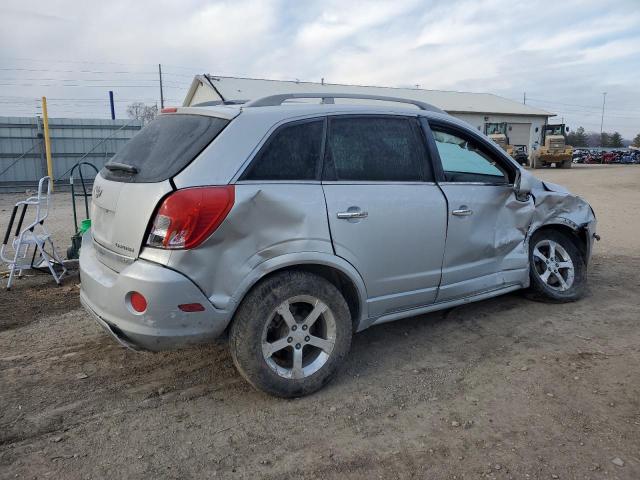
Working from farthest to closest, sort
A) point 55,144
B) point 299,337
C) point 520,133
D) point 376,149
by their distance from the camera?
point 520,133
point 55,144
point 376,149
point 299,337

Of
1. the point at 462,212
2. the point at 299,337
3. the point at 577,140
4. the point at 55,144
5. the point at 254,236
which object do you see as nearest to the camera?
the point at 254,236

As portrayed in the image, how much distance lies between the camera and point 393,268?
354 centimetres

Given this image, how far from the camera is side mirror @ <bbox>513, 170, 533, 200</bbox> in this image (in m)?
4.30

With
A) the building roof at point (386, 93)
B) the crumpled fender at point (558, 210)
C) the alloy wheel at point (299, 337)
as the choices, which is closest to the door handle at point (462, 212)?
the crumpled fender at point (558, 210)

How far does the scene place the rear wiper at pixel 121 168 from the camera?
317 cm

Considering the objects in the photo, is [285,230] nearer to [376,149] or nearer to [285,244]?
[285,244]

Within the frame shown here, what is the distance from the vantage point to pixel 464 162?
4.13 m

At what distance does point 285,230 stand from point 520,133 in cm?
4757

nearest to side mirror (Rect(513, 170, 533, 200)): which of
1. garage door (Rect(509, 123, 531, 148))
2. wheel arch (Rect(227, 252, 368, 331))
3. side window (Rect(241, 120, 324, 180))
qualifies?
wheel arch (Rect(227, 252, 368, 331))

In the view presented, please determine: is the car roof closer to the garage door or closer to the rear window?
the rear window

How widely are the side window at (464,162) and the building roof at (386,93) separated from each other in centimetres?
2677

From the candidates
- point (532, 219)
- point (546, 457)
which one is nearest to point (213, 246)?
point (546, 457)

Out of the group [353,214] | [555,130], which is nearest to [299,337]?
[353,214]

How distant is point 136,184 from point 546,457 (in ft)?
8.70
